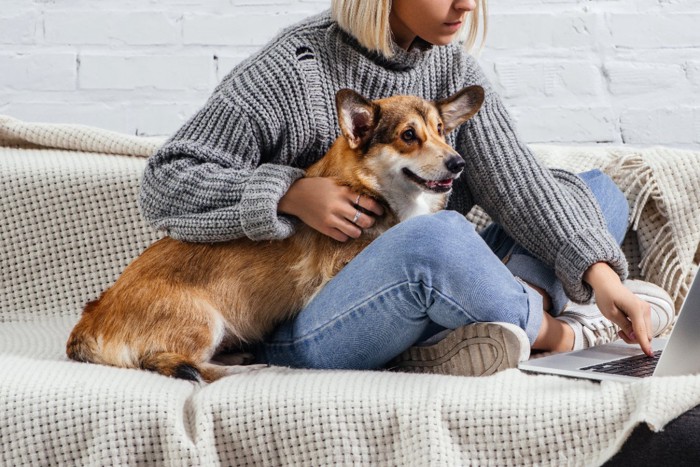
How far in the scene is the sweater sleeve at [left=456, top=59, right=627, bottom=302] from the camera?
147cm

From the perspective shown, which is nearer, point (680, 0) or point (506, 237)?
point (506, 237)

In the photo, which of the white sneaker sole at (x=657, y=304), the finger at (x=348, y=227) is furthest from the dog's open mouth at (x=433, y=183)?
the white sneaker sole at (x=657, y=304)

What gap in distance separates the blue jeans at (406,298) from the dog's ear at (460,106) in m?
0.26

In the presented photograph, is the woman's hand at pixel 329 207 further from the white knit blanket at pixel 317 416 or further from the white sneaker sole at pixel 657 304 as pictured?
the white sneaker sole at pixel 657 304

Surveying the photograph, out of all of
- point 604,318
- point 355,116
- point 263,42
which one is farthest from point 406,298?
point 263,42

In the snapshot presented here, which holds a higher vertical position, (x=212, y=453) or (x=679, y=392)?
(x=679, y=392)

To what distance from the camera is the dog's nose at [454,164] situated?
4.41ft

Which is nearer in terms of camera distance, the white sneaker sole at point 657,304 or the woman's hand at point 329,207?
the woman's hand at point 329,207

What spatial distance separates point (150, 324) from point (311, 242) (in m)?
0.30

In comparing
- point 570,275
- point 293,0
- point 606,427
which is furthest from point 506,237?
point 293,0

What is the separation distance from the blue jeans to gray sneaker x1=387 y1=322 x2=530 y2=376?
0.08 feet

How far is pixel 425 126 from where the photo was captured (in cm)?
142

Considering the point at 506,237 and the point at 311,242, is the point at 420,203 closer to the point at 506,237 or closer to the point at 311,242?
the point at 311,242

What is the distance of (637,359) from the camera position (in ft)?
4.20
